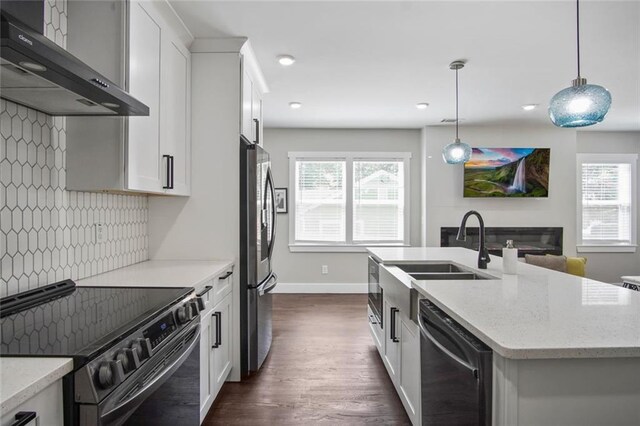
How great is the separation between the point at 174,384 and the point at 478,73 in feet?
10.8

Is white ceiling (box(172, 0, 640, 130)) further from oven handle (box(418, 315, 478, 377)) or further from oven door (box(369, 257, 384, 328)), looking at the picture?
oven handle (box(418, 315, 478, 377))

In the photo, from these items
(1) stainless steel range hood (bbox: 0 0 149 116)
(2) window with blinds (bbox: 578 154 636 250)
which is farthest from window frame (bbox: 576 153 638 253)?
(1) stainless steel range hood (bbox: 0 0 149 116)

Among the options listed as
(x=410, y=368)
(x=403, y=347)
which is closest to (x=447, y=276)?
(x=403, y=347)

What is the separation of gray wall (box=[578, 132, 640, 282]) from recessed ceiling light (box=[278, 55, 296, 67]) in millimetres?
4984

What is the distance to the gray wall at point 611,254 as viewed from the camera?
5562 mm

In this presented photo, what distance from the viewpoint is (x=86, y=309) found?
4.54 feet

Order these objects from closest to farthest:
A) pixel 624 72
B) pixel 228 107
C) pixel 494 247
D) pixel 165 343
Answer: pixel 165 343 → pixel 228 107 → pixel 624 72 → pixel 494 247

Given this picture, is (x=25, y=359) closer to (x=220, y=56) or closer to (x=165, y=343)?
(x=165, y=343)

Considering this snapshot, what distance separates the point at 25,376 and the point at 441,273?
2.21 m

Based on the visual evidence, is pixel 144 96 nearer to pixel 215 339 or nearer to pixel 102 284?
pixel 102 284

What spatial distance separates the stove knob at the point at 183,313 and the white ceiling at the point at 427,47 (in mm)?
1768

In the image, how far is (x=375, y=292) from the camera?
3080 millimetres

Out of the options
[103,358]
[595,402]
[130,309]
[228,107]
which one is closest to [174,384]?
[130,309]

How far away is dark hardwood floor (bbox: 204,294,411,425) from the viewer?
2225mm
